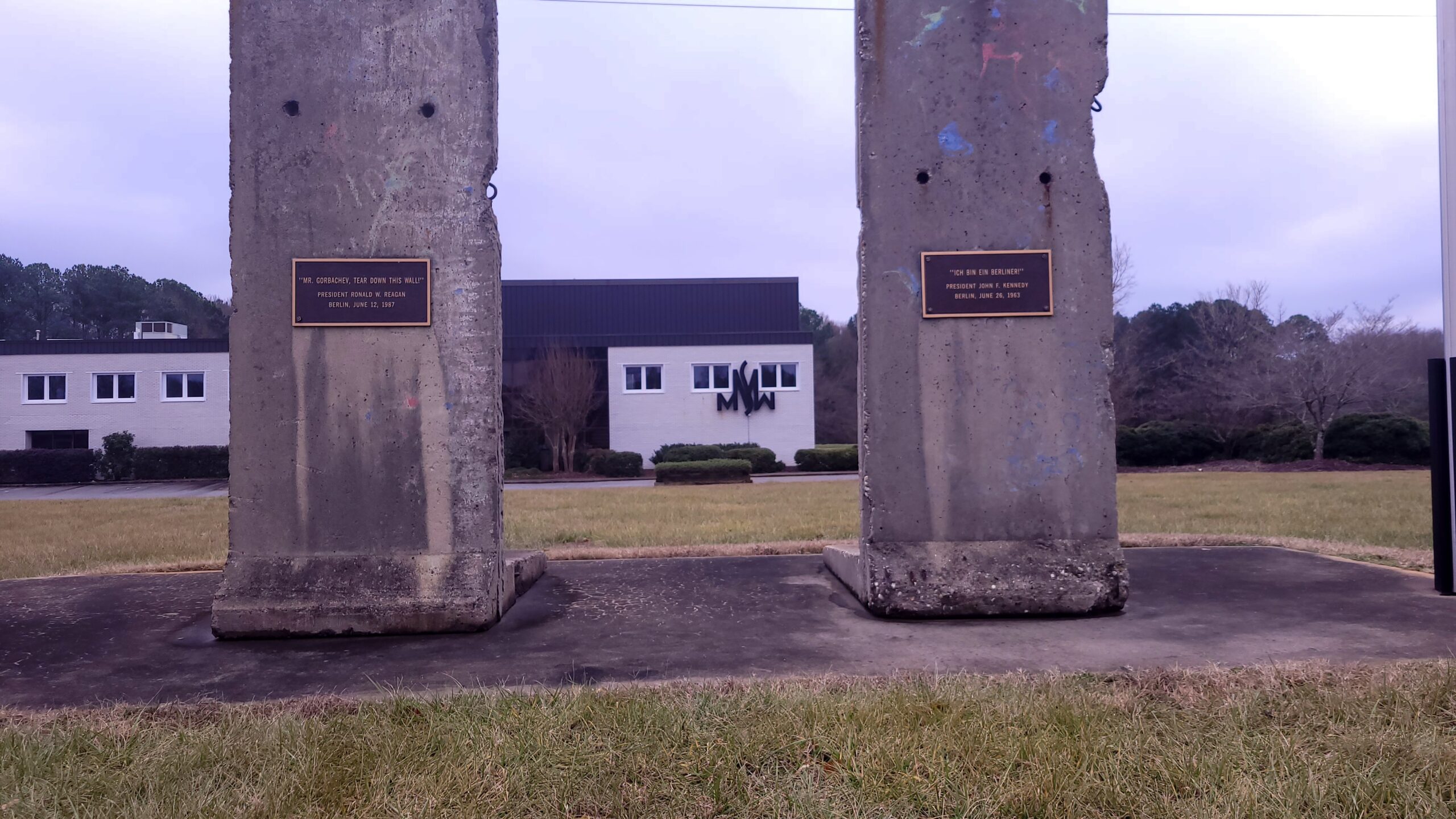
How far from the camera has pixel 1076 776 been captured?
2744 mm

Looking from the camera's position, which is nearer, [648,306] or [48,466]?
[48,466]

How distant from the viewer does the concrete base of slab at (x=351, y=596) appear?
5188 mm

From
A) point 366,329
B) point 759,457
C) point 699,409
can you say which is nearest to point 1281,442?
point 759,457

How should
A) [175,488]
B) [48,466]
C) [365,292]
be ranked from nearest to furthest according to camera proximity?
[365,292] < [175,488] < [48,466]

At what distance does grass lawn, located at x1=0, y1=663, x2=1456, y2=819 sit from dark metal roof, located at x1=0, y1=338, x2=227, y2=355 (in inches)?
1524

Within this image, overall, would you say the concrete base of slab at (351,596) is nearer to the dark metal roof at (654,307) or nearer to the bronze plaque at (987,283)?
the bronze plaque at (987,283)

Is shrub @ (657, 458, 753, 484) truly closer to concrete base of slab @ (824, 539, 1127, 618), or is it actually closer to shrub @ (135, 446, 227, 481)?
shrub @ (135, 446, 227, 481)

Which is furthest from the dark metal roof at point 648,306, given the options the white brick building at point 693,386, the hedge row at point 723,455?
the hedge row at point 723,455

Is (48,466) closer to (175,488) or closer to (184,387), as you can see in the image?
(184,387)

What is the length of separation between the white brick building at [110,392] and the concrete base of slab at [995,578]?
126 feet

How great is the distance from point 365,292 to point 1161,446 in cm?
3118

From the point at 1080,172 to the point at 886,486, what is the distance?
7.74 ft

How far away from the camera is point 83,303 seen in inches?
2351

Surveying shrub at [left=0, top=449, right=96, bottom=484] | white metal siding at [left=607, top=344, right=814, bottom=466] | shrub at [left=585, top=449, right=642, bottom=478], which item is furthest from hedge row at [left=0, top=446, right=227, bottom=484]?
white metal siding at [left=607, top=344, right=814, bottom=466]
